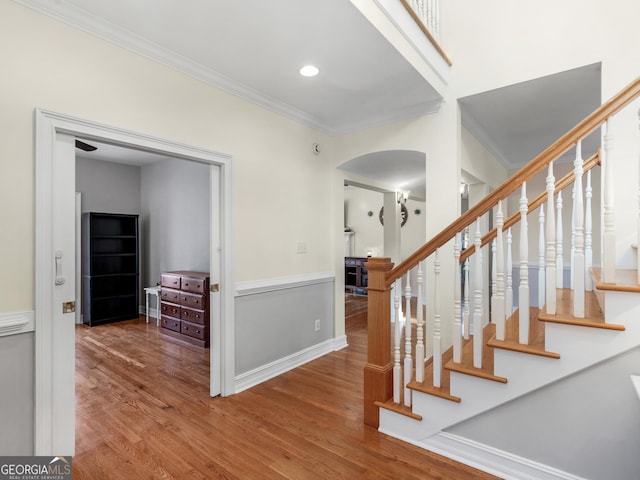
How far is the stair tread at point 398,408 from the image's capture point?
2.01m

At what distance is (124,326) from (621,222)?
19.3 feet

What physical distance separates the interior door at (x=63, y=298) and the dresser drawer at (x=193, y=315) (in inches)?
83.2

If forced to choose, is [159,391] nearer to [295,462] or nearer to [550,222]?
[295,462]

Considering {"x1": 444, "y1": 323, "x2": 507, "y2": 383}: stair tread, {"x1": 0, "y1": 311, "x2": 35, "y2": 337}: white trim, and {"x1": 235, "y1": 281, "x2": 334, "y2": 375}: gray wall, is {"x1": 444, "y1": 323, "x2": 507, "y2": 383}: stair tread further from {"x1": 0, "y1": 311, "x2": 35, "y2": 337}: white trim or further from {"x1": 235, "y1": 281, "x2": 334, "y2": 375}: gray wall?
{"x1": 0, "y1": 311, "x2": 35, "y2": 337}: white trim

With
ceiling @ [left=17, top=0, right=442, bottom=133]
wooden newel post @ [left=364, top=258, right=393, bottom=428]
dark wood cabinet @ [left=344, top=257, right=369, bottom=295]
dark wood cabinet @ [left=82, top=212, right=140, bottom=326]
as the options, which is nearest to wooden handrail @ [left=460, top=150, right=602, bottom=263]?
wooden newel post @ [left=364, top=258, right=393, bottom=428]

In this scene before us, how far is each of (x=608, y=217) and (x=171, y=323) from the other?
15.1 ft

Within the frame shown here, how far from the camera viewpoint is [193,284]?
414 cm

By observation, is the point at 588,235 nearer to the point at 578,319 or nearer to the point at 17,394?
the point at 578,319

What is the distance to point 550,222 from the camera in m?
1.62

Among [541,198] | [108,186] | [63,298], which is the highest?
[108,186]

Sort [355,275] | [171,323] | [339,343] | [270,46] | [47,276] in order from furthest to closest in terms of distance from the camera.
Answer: [355,275], [171,323], [339,343], [270,46], [47,276]

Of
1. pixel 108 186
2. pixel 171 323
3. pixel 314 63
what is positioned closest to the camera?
pixel 314 63

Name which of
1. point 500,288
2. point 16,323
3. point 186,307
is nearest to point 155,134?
point 16,323

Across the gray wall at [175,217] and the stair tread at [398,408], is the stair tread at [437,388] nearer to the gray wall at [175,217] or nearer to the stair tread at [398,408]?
the stair tread at [398,408]
